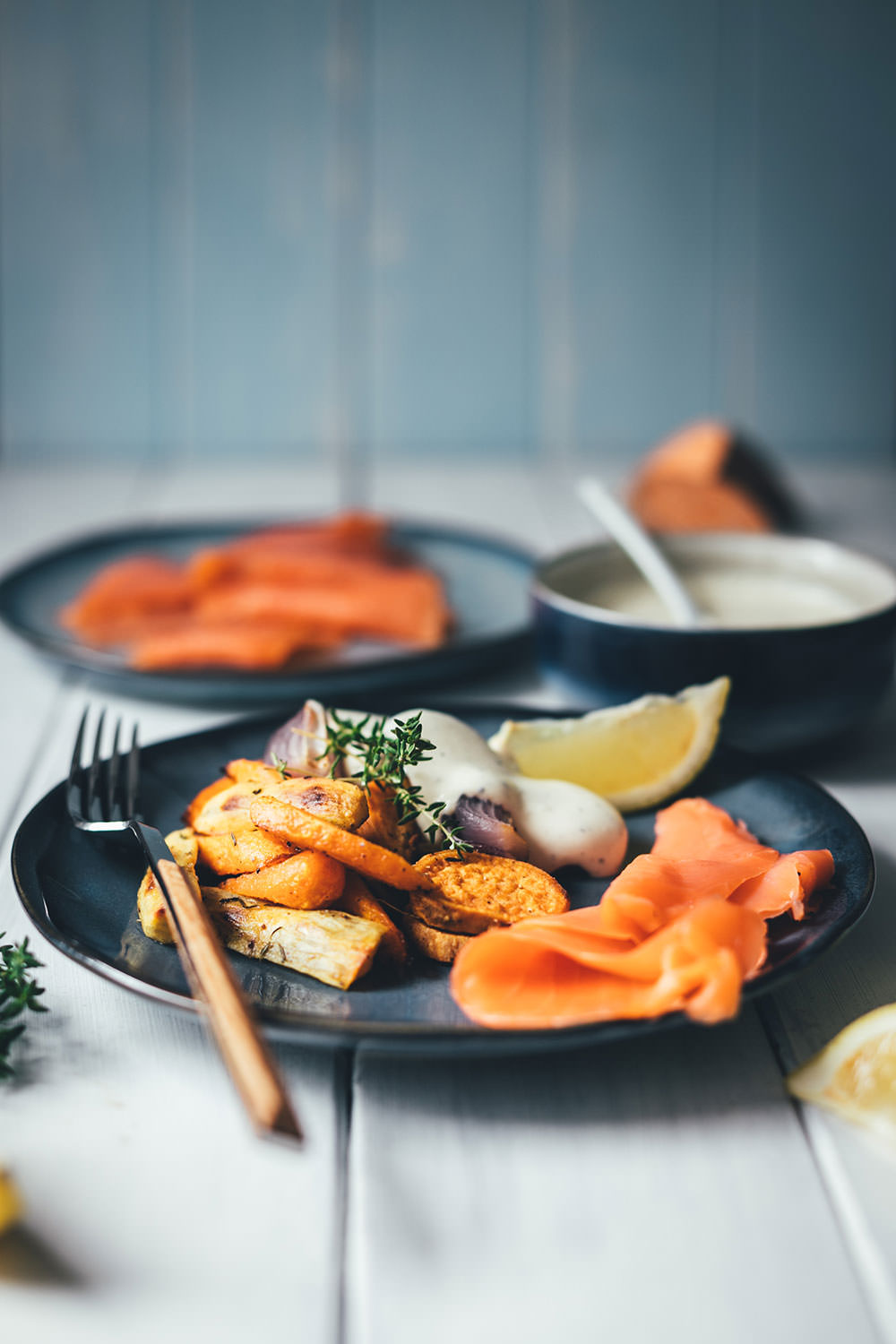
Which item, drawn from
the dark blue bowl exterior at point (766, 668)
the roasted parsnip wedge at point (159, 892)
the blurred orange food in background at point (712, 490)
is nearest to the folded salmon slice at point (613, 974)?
the roasted parsnip wedge at point (159, 892)

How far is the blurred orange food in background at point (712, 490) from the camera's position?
2535mm

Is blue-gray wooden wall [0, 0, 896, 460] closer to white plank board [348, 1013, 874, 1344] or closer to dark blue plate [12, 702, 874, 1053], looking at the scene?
dark blue plate [12, 702, 874, 1053]

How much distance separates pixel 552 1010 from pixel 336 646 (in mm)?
1122

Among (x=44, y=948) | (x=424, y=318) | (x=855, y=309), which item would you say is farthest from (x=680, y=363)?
(x=44, y=948)

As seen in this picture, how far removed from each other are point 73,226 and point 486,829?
10.7ft

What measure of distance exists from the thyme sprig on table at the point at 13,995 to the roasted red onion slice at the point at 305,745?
266 mm

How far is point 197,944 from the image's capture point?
85 centimetres

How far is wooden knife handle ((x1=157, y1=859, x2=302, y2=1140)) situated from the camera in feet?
2.20

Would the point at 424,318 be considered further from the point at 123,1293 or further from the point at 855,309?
the point at 123,1293

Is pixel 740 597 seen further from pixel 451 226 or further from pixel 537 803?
pixel 451 226

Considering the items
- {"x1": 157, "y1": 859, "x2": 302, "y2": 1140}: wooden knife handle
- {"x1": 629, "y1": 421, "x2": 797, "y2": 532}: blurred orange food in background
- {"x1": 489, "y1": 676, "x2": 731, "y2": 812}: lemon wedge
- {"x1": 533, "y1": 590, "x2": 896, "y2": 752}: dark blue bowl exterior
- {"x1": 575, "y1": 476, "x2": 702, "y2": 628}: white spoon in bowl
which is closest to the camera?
{"x1": 157, "y1": 859, "x2": 302, "y2": 1140}: wooden knife handle

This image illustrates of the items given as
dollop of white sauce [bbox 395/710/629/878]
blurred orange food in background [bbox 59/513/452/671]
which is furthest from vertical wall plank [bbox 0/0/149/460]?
dollop of white sauce [bbox 395/710/629/878]

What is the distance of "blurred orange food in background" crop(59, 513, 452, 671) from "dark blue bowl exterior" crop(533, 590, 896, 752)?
0.46 m

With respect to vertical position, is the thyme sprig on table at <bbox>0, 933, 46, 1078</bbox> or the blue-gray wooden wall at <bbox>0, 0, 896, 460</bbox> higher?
the blue-gray wooden wall at <bbox>0, 0, 896, 460</bbox>
